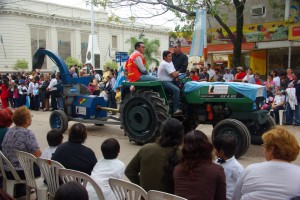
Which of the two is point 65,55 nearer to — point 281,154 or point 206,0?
point 206,0

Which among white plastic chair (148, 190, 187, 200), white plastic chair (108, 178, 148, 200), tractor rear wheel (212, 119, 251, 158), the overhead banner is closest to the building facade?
the overhead banner

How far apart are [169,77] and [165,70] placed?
19 centimetres

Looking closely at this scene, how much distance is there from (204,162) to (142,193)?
0.59 m

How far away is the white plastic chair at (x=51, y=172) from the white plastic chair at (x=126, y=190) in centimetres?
81

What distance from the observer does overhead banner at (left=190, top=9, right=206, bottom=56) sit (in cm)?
1330

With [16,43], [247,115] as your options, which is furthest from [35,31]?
[247,115]

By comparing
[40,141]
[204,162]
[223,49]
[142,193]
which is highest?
[223,49]

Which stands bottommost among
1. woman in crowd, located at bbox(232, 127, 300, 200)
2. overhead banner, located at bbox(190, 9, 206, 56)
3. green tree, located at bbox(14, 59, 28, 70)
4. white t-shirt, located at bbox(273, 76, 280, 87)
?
woman in crowd, located at bbox(232, 127, 300, 200)

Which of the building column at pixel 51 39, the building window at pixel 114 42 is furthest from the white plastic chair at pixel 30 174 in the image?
the building window at pixel 114 42

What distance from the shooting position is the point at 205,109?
7.48 metres

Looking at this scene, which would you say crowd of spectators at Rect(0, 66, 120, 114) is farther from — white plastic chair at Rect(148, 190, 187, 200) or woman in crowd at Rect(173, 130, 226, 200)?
white plastic chair at Rect(148, 190, 187, 200)

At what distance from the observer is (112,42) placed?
49.2m

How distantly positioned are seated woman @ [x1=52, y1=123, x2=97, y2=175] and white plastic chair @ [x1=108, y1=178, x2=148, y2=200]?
884mm

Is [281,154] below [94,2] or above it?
below
